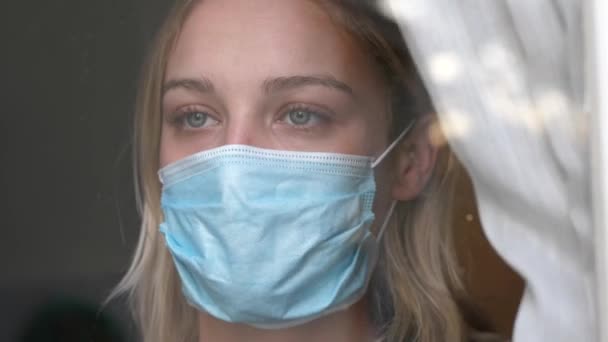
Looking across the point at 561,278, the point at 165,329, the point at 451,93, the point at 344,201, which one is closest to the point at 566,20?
the point at 451,93

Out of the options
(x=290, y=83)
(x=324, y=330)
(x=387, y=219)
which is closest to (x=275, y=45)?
(x=290, y=83)

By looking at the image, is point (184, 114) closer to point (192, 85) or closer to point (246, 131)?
point (192, 85)

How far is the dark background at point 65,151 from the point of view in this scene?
2219 mm

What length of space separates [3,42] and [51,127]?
240 mm

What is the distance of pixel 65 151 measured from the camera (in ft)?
7.46

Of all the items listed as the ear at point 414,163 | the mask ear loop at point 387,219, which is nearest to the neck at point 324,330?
the mask ear loop at point 387,219

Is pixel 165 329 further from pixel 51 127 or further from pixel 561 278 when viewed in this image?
pixel 561 278

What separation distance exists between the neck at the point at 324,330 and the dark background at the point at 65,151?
16.3 inches

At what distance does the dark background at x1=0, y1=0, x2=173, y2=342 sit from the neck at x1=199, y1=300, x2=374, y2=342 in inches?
16.3

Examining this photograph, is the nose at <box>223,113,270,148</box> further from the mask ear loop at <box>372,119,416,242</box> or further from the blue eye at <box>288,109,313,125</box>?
the mask ear loop at <box>372,119,416,242</box>

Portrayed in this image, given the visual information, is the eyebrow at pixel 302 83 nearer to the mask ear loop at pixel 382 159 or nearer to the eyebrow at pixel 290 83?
the eyebrow at pixel 290 83

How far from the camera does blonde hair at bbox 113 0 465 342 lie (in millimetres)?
1914

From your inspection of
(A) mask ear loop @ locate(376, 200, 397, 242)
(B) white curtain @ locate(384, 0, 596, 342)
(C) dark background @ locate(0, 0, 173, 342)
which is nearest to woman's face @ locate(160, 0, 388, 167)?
(A) mask ear loop @ locate(376, 200, 397, 242)

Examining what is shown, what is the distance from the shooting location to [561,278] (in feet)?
4.61
